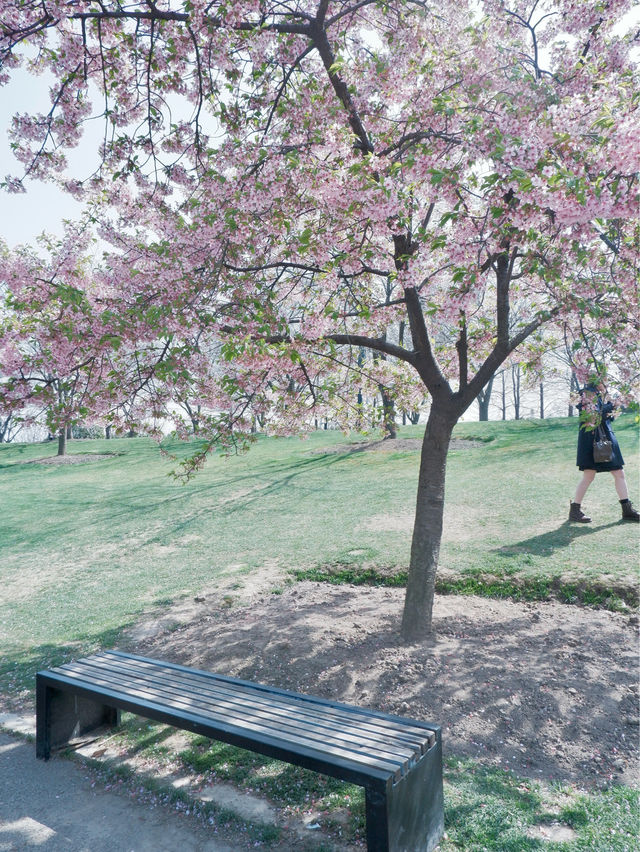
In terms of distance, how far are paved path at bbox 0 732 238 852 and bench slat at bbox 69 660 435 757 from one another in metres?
0.56

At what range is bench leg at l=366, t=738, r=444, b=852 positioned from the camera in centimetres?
224

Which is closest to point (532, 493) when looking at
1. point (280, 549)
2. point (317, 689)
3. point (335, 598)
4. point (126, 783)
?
point (280, 549)

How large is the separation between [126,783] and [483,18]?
6.24 m

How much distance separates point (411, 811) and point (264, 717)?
2.68 ft

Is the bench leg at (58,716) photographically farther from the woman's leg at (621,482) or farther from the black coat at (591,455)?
the woman's leg at (621,482)

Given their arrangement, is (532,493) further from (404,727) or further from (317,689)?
(404,727)

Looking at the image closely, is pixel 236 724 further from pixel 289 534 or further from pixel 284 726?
pixel 289 534

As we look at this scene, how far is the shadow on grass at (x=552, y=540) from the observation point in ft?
22.6

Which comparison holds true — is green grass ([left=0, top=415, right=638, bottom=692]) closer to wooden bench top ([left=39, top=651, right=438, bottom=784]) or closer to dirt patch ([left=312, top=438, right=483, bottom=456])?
dirt patch ([left=312, top=438, right=483, bottom=456])

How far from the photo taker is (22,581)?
7.89 m

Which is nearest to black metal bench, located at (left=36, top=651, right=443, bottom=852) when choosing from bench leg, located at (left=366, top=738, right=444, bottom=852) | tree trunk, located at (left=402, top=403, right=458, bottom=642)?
bench leg, located at (left=366, top=738, right=444, bottom=852)

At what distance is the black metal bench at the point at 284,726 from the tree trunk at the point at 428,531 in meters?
1.96

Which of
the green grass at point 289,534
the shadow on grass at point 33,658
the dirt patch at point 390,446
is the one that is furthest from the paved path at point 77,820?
the dirt patch at point 390,446

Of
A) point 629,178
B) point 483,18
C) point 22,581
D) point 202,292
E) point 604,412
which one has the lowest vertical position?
point 22,581
